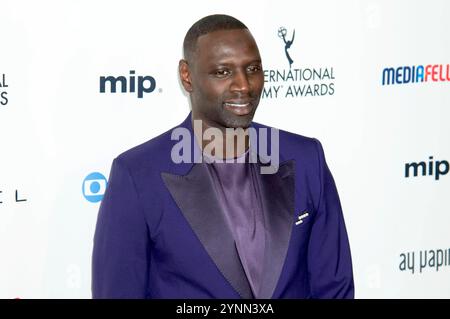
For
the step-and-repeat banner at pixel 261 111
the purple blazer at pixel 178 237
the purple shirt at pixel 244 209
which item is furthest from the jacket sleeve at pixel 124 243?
the step-and-repeat banner at pixel 261 111

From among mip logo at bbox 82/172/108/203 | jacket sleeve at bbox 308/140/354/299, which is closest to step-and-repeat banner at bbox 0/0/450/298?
mip logo at bbox 82/172/108/203

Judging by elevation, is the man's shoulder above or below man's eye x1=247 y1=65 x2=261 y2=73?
below

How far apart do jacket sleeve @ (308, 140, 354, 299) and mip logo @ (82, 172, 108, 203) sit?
86 centimetres

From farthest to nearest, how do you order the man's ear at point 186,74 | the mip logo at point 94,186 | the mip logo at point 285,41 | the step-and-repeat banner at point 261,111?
the mip logo at point 285,41, the mip logo at point 94,186, the step-and-repeat banner at point 261,111, the man's ear at point 186,74

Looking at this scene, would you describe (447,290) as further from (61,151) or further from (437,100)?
(61,151)

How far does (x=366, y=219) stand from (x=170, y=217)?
50.5 inches

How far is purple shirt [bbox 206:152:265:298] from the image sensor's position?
2766mm

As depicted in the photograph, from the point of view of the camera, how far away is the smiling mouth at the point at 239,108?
9.00ft

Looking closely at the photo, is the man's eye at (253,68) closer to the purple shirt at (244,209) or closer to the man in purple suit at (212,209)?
the man in purple suit at (212,209)

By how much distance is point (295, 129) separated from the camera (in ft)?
11.9

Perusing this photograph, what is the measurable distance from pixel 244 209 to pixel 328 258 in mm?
308

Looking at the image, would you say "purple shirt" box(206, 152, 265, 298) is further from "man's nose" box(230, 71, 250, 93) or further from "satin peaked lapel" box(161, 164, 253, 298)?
"man's nose" box(230, 71, 250, 93)
